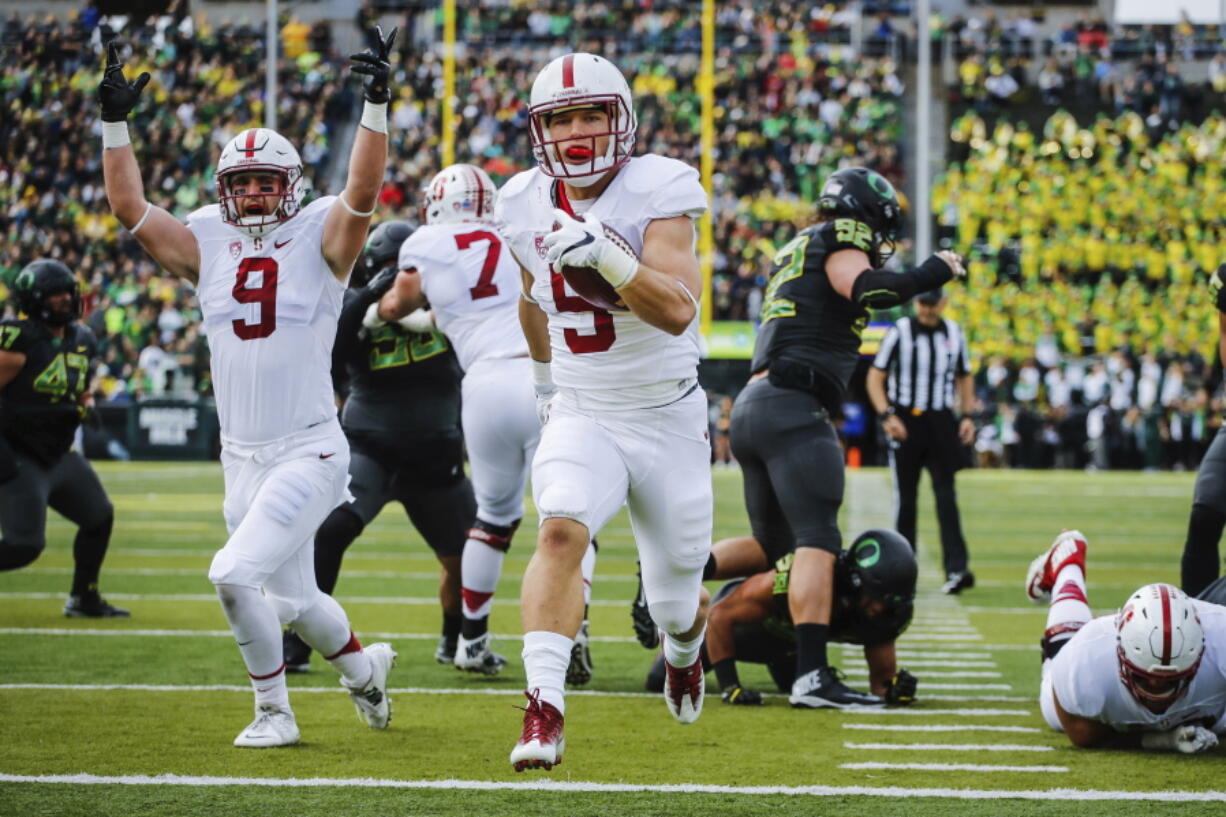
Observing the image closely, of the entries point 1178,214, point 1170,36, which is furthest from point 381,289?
point 1170,36

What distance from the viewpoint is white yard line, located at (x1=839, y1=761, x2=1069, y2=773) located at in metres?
A: 4.49

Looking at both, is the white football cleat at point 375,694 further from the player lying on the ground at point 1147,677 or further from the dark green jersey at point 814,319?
the player lying on the ground at point 1147,677

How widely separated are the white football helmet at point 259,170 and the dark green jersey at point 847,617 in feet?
6.61

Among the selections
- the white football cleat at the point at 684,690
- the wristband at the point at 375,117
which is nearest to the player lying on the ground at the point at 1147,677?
the white football cleat at the point at 684,690

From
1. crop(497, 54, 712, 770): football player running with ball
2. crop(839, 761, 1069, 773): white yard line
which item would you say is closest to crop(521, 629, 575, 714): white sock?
crop(497, 54, 712, 770): football player running with ball

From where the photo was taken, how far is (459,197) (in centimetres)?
658

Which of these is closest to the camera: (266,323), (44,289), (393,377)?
(266,323)

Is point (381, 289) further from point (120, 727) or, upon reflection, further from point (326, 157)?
point (326, 157)

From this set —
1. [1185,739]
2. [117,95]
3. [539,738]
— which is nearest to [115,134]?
[117,95]

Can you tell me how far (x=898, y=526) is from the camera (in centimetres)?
912

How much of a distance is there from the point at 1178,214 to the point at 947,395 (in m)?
18.6

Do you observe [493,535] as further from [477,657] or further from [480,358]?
[480,358]

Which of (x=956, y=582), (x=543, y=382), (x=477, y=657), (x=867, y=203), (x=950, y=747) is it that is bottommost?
(x=956, y=582)

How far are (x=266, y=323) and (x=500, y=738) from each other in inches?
52.8
